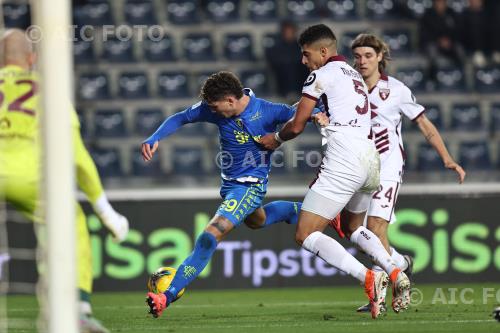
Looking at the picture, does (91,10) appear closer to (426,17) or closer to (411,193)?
(426,17)

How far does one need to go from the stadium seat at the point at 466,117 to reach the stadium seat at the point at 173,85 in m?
3.31

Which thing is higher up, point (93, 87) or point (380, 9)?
point (380, 9)

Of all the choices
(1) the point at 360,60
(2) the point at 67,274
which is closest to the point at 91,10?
(1) the point at 360,60

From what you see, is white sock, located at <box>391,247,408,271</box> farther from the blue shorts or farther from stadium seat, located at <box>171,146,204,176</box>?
stadium seat, located at <box>171,146,204,176</box>

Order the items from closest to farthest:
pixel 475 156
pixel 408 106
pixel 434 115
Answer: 1. pixel 408 106
2. pixel 475 156
3. pixel 434 115

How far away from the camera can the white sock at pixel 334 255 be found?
7629mm

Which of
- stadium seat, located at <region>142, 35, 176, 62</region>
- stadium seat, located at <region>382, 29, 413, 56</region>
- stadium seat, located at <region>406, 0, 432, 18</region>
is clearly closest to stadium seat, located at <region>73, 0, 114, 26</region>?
stadium seat, located at <region>142, 35, 176, 62</region>

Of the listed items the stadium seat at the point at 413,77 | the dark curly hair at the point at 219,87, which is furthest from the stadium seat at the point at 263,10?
the dark curly hair at the point at 219,87

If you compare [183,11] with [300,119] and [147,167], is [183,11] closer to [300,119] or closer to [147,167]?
[147,167]

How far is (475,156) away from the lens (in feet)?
45.2

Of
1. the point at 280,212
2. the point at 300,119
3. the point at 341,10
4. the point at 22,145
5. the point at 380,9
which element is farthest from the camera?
the point at 380,9

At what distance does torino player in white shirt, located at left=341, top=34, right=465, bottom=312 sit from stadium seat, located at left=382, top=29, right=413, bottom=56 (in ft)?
20.2

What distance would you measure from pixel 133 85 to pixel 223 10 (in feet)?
5.86

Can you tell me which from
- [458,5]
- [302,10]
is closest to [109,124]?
[302,10]
